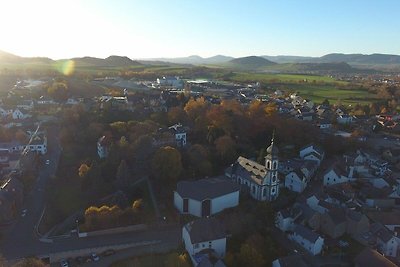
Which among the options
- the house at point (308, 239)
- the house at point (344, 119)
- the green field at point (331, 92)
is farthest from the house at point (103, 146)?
the green field at point (331, 92)

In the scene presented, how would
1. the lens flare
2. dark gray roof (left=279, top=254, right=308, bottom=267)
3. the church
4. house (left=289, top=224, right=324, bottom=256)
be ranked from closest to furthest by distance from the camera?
dark gray roof (left=279, top=254, right=308, bottom=267) → house (left=289, top=224, right=324, bottom=256) → the church → the lens flare

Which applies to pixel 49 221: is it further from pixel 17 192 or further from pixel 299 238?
pixel 299 238

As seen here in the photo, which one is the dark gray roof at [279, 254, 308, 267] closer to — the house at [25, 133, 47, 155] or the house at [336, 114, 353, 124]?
the house at [25, 133, 47, 155]

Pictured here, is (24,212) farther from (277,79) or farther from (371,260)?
(277,79)

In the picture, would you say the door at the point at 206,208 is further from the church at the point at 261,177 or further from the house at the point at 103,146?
the house at the point at 103,146

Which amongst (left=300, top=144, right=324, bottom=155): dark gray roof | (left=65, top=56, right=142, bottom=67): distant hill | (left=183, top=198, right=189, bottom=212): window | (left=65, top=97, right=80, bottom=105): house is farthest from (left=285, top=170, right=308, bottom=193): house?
(left=65, top=56, right=142, bottom=67): distant hill

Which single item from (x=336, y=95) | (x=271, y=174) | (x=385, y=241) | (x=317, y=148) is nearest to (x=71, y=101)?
(x=317, y=148)
